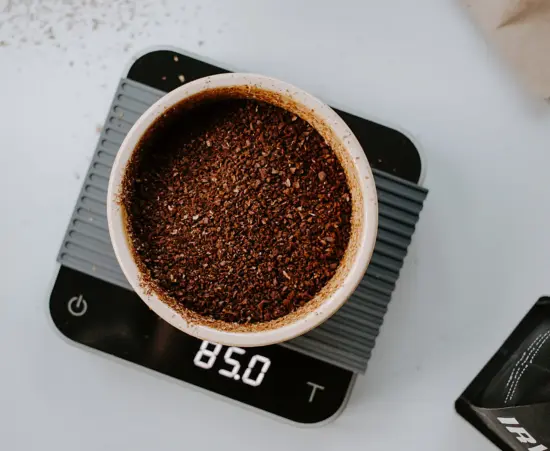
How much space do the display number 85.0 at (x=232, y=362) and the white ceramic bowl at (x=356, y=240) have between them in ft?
0.58

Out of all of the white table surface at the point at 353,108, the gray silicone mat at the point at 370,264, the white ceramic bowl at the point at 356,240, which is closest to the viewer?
the white ceramic bowl at the point at 356,240

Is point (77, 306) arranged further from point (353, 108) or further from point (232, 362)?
point (353, 108)

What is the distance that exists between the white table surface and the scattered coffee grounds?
0.72ft

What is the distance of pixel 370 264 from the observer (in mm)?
796

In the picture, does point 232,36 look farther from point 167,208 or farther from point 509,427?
point 509,427

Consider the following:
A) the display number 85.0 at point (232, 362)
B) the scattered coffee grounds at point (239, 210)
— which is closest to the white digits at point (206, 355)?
the display number 85.0 at point (232, 362)

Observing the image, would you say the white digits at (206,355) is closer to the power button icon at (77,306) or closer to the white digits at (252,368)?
the white digits at (252,368)

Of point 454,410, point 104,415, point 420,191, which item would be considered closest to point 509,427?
point 454,410

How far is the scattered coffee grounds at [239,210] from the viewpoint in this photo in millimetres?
697

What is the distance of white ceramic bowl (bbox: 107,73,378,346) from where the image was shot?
0.66 metres

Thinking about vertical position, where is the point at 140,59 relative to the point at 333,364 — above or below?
above

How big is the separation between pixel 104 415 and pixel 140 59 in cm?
47

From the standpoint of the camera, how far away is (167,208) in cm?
71

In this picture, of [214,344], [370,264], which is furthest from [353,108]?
[214,344]
